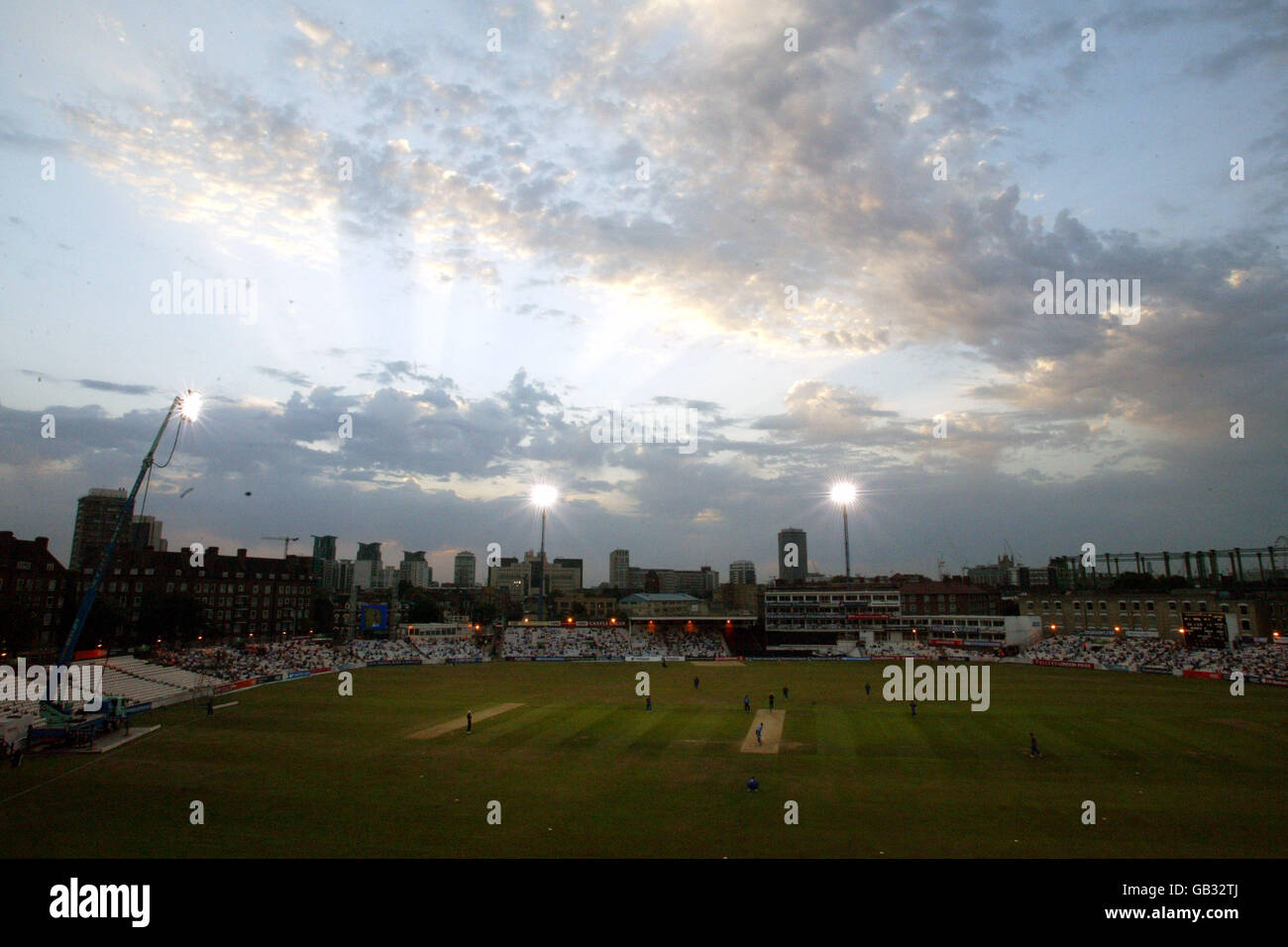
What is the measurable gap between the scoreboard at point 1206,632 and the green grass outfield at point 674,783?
2463cm

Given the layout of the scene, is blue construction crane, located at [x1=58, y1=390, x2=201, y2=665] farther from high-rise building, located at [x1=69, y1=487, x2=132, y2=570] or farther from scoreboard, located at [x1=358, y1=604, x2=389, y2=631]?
high-rise building, located at [x1=69, y1=487, x2=132, y2=570]

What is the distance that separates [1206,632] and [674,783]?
73963 mm

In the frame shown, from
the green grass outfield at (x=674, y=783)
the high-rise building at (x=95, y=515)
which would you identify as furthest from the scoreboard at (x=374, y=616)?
the high-rise building at (x=95, y=515)

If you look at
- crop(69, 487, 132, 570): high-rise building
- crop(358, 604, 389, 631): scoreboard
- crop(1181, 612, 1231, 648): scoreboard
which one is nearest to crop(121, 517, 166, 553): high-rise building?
crop(69, 487, 132, 570): high-rise building

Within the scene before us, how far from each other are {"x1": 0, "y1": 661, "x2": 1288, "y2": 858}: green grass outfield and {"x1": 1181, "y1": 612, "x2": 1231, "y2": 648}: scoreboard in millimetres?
24627

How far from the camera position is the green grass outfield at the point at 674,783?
74.8ft

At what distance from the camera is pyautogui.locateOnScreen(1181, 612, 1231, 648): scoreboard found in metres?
73.8

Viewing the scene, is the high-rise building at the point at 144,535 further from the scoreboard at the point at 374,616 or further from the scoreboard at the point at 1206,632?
the scoreboard at the point at 1206,632

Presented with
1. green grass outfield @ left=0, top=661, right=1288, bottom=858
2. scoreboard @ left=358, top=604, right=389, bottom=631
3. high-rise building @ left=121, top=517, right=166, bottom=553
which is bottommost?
scoreboard @ left=358, top=604, right=389, bottom=631

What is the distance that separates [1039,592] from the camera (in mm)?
107125

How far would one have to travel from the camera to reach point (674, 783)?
3014cm

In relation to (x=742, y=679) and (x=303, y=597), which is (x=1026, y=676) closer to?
(x=742, y=679)
